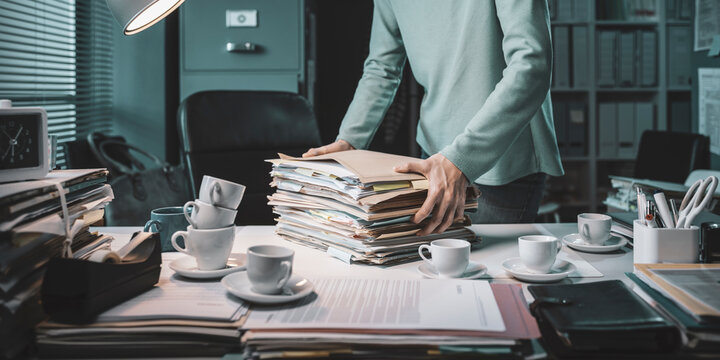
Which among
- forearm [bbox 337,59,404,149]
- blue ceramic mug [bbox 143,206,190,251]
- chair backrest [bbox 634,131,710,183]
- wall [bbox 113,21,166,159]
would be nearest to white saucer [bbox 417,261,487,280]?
blue ceramic mug [bbox 143,206,190,251]

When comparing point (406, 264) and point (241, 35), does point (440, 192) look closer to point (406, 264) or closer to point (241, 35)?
point (406, 264)

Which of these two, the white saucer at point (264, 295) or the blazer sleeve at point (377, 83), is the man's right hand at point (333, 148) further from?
the white saucer at point (264, 295)

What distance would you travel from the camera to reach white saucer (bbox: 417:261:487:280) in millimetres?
1011

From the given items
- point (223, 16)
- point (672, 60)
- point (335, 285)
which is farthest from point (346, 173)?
point (672, 60)

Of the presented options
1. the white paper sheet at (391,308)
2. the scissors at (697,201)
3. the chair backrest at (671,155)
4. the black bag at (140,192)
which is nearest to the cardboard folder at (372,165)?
the white paper sheet at (391,308)

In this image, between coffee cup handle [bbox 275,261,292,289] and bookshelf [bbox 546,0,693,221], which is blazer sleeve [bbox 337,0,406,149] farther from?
bookshelf [bbox 546,0,693,221]

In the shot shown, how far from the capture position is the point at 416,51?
5.30 ft

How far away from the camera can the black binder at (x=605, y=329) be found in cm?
70

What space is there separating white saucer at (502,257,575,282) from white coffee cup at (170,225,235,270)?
1.50 feet

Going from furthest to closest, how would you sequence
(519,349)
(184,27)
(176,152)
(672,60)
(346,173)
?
(672,60)
(176,152)
(184,27)
(346,173)
(519,349)

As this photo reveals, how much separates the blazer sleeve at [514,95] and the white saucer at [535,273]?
0.66 ft

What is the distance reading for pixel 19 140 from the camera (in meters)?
0.87

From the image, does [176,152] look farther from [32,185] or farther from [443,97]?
[32,185]

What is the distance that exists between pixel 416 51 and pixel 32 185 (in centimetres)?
103
